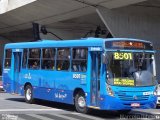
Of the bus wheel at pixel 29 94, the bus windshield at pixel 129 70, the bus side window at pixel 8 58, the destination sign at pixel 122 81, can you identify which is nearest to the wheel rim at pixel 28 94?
the bus wheel at pixel 29 94

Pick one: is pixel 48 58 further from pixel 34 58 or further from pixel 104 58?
pixel 104 58

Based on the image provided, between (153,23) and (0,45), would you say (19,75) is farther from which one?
(0,45)

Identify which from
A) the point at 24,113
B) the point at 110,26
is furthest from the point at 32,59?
the point at 110,26

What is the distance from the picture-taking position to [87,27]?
4194 centimetres

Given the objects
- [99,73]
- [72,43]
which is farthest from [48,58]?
[99,73]

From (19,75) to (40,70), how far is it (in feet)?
7.10

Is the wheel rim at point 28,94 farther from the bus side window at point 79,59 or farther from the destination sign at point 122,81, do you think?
the destination sign at point 122,81

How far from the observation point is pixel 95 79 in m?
16.1

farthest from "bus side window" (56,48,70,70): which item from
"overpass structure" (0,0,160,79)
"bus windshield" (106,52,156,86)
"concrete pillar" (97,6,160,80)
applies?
"concrete pillar" (97,6,160,80)

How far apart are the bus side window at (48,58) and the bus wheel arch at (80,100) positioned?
78.7 inches

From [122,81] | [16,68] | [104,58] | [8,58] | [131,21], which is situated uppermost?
[131,21]

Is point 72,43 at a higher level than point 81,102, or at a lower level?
higher

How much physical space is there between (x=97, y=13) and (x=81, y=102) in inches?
619

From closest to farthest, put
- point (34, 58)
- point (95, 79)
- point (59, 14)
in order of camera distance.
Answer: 1. point (95, 79)
2. point (34, 58)
3. point (59, 14)
